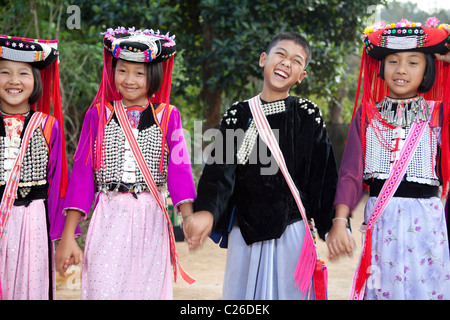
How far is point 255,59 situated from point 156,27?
4.53 ft

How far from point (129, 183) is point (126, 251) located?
0.38m

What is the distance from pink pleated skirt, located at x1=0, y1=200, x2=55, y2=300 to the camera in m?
3.26

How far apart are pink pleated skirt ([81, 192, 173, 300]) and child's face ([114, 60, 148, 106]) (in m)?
0.60

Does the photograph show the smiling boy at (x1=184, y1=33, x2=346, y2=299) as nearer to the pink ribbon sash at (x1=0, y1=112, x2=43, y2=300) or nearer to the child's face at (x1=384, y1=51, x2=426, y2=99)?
the child's face at (x1=384, y1=51, x2=426, y2=99)

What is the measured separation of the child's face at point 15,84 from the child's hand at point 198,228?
1.30m

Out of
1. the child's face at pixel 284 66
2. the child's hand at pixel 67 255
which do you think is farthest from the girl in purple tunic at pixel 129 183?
the child's face at pixel 284 66

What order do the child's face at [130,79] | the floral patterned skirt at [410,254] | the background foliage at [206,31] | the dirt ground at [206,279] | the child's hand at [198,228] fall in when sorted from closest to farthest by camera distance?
the child's hand at [198,228] < the floral patterned skirt at [410,254] < the child's face at [130,79] < the dirt ground at [206,279] < the background foliage at [206,31]

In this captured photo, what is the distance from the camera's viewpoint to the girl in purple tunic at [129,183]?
3.15m

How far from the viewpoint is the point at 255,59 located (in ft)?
22.9

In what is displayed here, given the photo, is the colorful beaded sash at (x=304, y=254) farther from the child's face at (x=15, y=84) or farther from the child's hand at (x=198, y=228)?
the child's face at (x=15, y=84)

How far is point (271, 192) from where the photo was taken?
3.04 metres

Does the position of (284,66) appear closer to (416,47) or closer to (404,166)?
(416,47)

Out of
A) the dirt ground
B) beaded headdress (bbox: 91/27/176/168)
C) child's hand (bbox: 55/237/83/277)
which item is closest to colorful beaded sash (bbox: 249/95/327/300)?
beaded headdress (bbox: 91/27/176/168)
